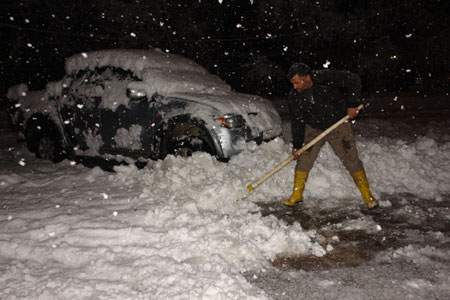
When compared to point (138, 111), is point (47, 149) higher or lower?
lower

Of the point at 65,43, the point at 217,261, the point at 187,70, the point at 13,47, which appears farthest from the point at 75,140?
the point at 13,47

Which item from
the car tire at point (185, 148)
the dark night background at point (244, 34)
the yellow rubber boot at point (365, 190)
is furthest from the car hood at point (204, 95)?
the dark night background at point (244, 34)

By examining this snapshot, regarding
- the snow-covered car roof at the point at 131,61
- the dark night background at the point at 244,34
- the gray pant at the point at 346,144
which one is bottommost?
the gray pant at the point at 346,144

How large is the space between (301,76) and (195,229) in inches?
83.0

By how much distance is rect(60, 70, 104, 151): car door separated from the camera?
599 centimetres

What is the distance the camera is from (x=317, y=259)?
3367 mm

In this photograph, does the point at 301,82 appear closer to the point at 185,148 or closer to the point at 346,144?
the point at 346,144

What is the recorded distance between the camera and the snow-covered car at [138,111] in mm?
5090

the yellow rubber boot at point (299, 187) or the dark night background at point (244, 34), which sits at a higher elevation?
the dark night background at point (244, 34)

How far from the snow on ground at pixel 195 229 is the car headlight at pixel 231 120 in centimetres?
37

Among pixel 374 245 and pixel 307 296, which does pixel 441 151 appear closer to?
pixel 374 245

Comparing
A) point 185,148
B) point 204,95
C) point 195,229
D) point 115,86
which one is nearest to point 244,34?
point 115,86

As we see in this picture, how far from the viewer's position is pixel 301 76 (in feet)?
13.8

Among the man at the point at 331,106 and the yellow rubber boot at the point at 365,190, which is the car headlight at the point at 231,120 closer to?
the man at the point at 331,106
